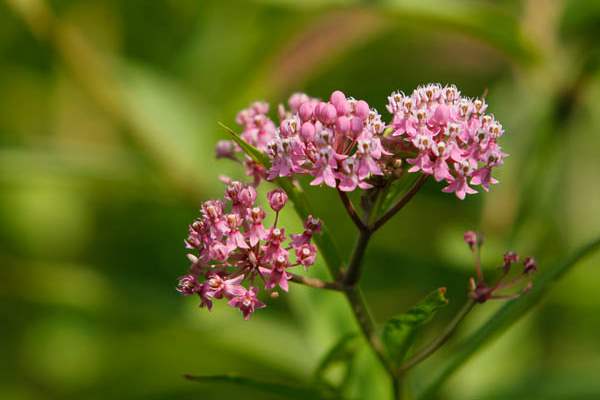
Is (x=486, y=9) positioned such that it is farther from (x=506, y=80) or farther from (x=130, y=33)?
(x=130, y=33)

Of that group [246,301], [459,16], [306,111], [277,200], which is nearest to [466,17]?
[459,16]

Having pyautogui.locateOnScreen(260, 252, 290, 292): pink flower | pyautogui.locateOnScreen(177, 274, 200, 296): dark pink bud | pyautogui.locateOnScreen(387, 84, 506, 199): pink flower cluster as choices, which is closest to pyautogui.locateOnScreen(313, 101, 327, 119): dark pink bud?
pyautogui.locateOnScreen(387, 84, 506, 199): pink flower cluster

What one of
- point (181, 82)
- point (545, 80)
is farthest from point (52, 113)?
point (545, 80)

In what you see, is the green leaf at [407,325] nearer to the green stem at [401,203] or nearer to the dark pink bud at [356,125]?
the green stem at [401,203]

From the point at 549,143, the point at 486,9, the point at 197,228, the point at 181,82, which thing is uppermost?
the point at 181,82

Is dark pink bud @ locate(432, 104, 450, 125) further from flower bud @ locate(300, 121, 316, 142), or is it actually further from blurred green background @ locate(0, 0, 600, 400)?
blurred green background @ locate(0, 0, 600, 400)

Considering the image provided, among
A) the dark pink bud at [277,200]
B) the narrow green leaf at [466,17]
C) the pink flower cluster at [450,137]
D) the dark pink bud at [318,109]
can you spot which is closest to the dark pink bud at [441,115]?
the pink flower cluster at [450,137]
